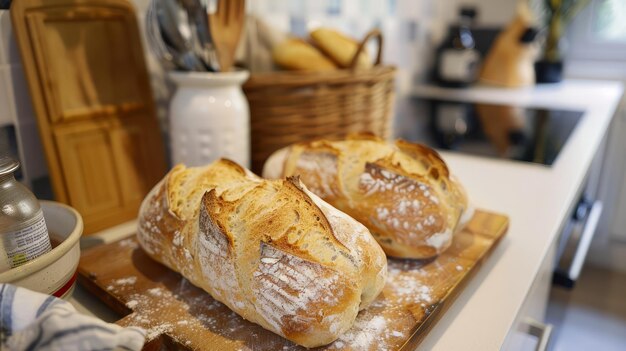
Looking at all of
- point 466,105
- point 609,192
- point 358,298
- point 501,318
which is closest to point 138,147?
point 358,298

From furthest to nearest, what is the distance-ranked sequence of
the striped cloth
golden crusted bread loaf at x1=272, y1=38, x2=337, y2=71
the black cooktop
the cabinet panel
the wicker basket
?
1. the black cooktop
2. golden crusted bread loaf at x1=272, y1=38, x2=337, y2=71
3. the wicker basket
4. the cabinet panel
5. the striped cloth

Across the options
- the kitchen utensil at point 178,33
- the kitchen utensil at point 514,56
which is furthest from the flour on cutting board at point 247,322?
the kitchen utensil at point 514,56

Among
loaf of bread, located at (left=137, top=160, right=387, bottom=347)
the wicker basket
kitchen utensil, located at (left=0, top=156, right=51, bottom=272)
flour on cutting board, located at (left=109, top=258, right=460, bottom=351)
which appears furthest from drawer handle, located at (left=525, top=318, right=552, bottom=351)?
kitchen utensil, located at (left=0, top=156, right=51, bottom=272)

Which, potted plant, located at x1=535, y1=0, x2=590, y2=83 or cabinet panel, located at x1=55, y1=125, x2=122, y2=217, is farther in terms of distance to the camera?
potted plant, located at x1=535, y1=0, x2=590, y2=83

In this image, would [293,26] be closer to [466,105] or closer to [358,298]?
[466,105]

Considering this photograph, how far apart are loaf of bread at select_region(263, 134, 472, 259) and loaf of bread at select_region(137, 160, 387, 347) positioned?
0.12m

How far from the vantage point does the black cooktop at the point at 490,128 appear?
1.25 m

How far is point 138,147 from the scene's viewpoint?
0.87 m

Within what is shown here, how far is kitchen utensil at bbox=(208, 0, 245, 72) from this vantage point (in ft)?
2.71

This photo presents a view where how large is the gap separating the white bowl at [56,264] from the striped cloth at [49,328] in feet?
0.21

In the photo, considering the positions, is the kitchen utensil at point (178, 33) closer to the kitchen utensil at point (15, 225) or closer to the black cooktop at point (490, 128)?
the kitchen utensil at point (15, 225)

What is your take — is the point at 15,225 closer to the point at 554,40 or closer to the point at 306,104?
the point at 306,104

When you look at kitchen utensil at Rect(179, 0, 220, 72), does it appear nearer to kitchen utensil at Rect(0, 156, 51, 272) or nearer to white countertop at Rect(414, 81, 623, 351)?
kitchen utensil at Rect(0, 156, 51, 272)

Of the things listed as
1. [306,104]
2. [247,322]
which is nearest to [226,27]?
[306,104]
